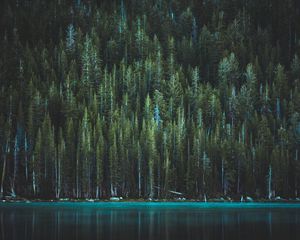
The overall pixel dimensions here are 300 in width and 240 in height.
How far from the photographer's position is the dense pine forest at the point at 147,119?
116m

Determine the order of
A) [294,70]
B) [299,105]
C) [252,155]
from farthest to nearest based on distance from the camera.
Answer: [294,70], [299,105], [252,155]

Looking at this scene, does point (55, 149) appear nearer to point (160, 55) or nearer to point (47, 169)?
point (47, 169)

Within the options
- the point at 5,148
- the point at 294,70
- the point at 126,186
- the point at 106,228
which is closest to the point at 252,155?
the point at 126,186

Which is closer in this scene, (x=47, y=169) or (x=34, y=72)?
(x=47, y=169)

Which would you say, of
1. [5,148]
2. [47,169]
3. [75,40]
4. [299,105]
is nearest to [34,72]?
[75,40]

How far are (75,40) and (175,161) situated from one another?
81339 mm

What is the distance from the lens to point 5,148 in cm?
12450

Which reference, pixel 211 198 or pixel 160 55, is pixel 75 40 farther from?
pixel 211 198

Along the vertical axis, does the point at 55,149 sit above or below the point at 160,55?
below

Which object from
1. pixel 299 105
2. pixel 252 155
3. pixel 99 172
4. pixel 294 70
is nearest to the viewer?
pixel 99 172

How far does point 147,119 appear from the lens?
452 feet

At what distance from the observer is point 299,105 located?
501 ft

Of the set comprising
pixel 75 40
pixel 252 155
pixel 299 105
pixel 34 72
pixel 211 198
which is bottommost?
pixel 211 198

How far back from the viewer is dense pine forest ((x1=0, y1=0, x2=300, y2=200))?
116000 millimetres
